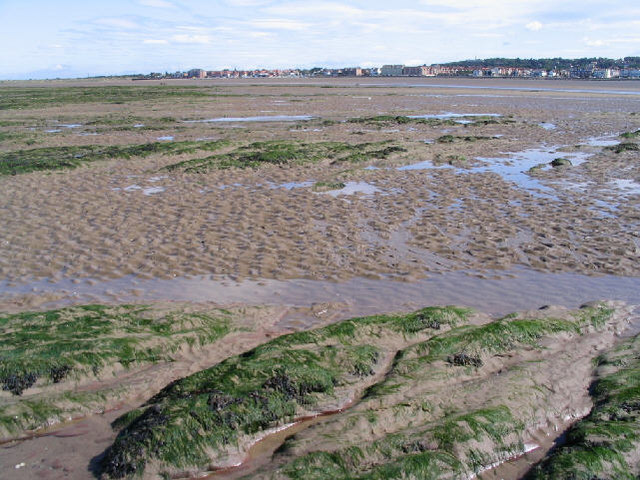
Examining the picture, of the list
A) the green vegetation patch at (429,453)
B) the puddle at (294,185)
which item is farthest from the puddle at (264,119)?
the green vegetation patch at (429,453)

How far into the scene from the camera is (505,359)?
5.49 m

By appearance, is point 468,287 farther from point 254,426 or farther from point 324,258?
point 254,426

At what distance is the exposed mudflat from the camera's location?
6.93 m

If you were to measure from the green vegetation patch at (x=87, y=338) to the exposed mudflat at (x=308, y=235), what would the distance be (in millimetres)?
209

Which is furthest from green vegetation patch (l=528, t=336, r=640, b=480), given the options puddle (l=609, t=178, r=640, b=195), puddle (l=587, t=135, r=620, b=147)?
puddle (l=587, t=135, r=620, b=147)

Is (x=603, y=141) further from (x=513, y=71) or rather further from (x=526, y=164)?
(x=513, y=71)

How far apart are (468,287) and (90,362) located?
5.22 metres

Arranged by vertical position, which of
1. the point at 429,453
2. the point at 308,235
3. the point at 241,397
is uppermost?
the point at 308,235

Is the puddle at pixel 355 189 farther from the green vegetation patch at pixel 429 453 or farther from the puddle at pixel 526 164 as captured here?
the green vegetation patch at pixel 429 453

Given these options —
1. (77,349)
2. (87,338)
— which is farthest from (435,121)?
(77,349)

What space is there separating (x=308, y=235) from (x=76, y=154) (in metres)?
11.9

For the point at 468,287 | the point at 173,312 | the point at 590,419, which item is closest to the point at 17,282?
the point at 173,312

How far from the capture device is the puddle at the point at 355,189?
42.4ft

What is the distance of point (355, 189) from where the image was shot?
44.0 feet
